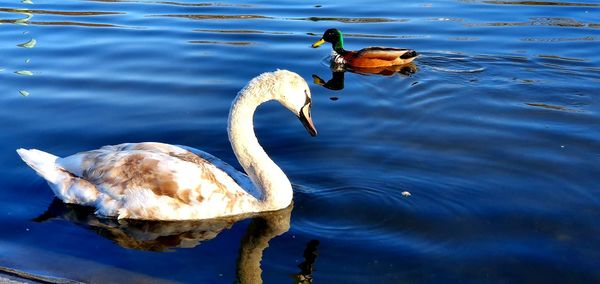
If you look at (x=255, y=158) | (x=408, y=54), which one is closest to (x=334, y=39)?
(x=408, y=54)

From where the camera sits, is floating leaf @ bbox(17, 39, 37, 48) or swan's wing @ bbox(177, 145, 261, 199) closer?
swan's wing @ bbox(177, 145, 261, 199)

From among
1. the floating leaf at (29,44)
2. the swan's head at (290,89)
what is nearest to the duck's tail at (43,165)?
the swan's head at (290,89)

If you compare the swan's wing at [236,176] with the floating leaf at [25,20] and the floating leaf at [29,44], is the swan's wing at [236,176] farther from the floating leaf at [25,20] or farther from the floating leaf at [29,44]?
the floating leaf at [25,20]

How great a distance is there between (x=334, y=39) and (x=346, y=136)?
528 centimetres

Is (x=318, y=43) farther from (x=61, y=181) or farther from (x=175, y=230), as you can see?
(x=175, y=230)

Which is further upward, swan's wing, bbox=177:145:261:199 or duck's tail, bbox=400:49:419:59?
duck's tail, bbox=400:49:419:59

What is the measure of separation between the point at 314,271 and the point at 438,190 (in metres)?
2.13

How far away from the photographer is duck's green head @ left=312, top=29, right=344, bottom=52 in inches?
575

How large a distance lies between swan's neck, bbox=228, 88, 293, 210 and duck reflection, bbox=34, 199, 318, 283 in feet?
0.54

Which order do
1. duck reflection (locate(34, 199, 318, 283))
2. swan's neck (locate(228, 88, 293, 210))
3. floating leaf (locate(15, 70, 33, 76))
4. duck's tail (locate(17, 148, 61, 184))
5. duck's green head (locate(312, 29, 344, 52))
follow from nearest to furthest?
duck reflection (locate(34, 199, 318, 283)) < swan's neck (locate(228, 88, 293, 210)) < duck's tail (locate(17, 148, 61, 184)) < floating leaf (locate(15, 70, 33, 76)) < duck's green head (locate(312, 29, 344, 52))

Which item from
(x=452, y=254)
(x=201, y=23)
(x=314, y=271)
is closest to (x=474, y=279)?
(x=452, y=254)

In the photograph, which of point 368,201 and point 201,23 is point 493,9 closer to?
point 201,23

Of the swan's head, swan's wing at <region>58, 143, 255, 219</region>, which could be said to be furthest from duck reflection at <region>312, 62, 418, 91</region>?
swan's wing at <region>58, 143, 255, 219</region>

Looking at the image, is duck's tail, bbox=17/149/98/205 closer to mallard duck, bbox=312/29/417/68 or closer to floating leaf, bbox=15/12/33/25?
mallard duck, bbox=312/29/417/68
